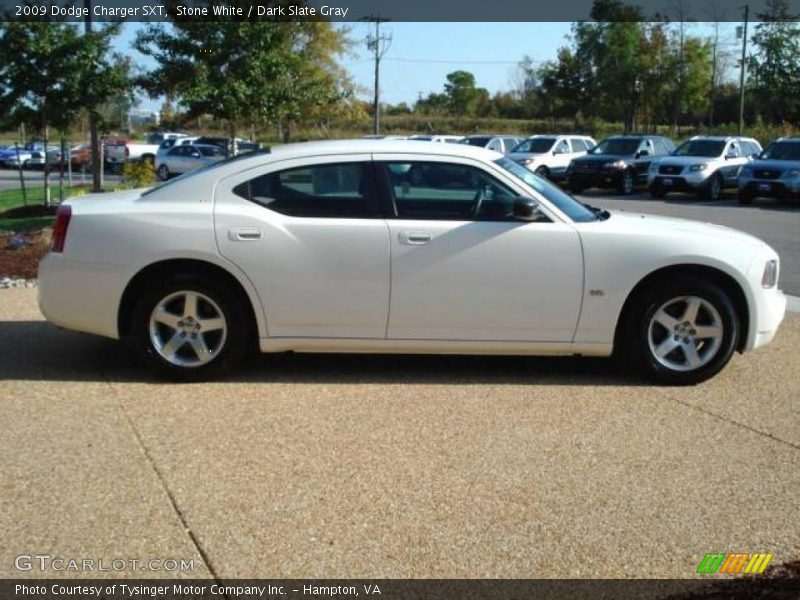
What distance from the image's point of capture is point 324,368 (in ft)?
20.9

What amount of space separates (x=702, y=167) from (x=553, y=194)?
20188mm

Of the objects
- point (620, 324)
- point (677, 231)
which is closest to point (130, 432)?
point (620, 324)

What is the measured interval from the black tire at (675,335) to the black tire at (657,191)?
20308 millimetres

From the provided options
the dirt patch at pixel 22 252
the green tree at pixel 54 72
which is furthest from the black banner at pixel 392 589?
the green tree at pixel 54 72

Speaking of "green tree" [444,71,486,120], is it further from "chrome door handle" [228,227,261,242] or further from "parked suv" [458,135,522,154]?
"chrome door handle" [228,227,261,242]

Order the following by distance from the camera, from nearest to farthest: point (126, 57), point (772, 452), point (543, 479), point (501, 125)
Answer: point (543, 479) → point (772, 452) → point (126, 57) → point (501, 125)

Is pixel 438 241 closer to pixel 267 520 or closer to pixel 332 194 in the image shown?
pixel 332 194

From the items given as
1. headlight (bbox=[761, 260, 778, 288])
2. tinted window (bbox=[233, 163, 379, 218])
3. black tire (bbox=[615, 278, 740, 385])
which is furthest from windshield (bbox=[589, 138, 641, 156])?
tinted window (bbox=[233, 163, 379, 218])

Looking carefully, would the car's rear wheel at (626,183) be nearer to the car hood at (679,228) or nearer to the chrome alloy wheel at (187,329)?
the car hood at (679,228)

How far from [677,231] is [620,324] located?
2.40ft

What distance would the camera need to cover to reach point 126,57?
595 inches

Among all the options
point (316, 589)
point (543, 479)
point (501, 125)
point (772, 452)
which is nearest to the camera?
point (316, 589)

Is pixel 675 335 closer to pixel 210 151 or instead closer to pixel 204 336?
pixel 204 336

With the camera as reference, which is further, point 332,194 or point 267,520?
point 332,194
